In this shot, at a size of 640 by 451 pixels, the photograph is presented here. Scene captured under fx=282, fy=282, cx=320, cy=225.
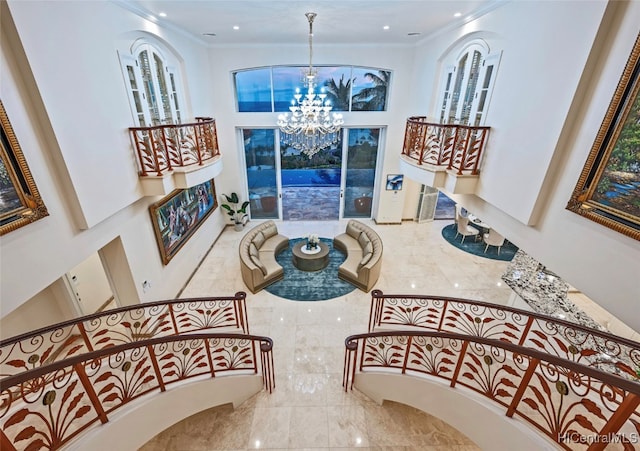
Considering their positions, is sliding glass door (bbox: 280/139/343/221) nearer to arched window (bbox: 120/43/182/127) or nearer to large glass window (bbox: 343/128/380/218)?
large glass window (bbox: 343/128/380/218)

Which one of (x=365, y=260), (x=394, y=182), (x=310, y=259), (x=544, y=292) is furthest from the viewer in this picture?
(x=394, y=182)

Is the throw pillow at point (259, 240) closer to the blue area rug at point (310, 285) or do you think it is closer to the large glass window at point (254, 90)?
the blue area rug at point (310, 285)

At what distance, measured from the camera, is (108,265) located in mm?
4652

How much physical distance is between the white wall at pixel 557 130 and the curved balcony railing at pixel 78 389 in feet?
12.5

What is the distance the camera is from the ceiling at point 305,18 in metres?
4.52

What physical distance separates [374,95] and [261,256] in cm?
568

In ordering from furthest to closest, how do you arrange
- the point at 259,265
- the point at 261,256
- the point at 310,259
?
1. the point at 261,256
2. the point at 310,259
3. the point at 259,265

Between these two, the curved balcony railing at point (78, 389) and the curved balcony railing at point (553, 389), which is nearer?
the curved balcony railing at point (553, 389)

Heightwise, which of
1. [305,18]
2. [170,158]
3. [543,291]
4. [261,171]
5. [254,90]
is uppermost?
[305,18]

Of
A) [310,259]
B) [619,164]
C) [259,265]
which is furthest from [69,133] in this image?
[619,164]

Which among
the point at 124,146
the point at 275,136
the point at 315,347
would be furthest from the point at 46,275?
the point at 275,136

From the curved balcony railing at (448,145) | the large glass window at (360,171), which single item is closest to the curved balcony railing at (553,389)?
the curved balcony railing at (448,145)

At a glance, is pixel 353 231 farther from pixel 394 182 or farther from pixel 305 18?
pixel 305 18

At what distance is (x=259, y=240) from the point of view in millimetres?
7578
